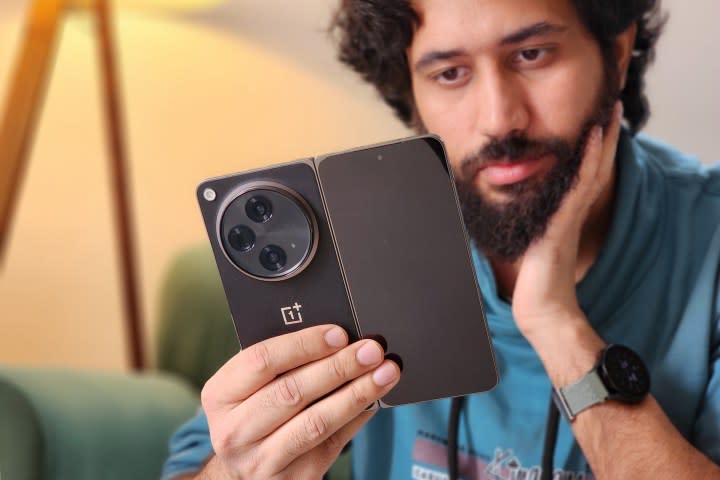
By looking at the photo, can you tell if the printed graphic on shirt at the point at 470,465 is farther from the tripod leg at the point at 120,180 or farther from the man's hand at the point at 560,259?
the tripod leg at the point at 120,180

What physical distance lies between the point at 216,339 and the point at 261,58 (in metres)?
0.53

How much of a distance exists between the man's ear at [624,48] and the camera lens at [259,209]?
0.49 meters

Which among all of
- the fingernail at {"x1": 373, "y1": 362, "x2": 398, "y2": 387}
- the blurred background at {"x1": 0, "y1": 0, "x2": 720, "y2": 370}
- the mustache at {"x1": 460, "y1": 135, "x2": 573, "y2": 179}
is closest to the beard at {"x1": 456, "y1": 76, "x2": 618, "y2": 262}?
the mustache at {"x1": 460, "y1": 135, "x2": 573, "y2": 179}

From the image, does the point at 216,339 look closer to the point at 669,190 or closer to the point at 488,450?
the point at 488,450

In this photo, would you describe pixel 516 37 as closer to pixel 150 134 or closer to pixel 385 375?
pixel 385 375

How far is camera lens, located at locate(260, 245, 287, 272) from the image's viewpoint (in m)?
0.72

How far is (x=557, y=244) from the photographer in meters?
0.87

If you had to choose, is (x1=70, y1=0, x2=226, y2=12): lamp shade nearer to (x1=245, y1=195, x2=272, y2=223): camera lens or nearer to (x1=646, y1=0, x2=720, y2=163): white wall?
(x1=646, y1=0, x2=720, y2=163): white wall

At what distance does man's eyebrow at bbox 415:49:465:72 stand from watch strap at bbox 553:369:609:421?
0.34m

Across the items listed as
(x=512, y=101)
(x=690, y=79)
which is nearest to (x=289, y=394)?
(x=512, y=101)

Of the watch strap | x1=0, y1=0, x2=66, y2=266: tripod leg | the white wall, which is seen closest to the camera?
the watch strap

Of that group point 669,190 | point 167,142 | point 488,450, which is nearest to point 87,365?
point 167,142

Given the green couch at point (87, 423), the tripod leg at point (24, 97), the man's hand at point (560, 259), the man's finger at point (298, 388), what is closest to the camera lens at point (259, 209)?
the man's finger at point (298, 388)

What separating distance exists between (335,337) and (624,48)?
53 centimetres
